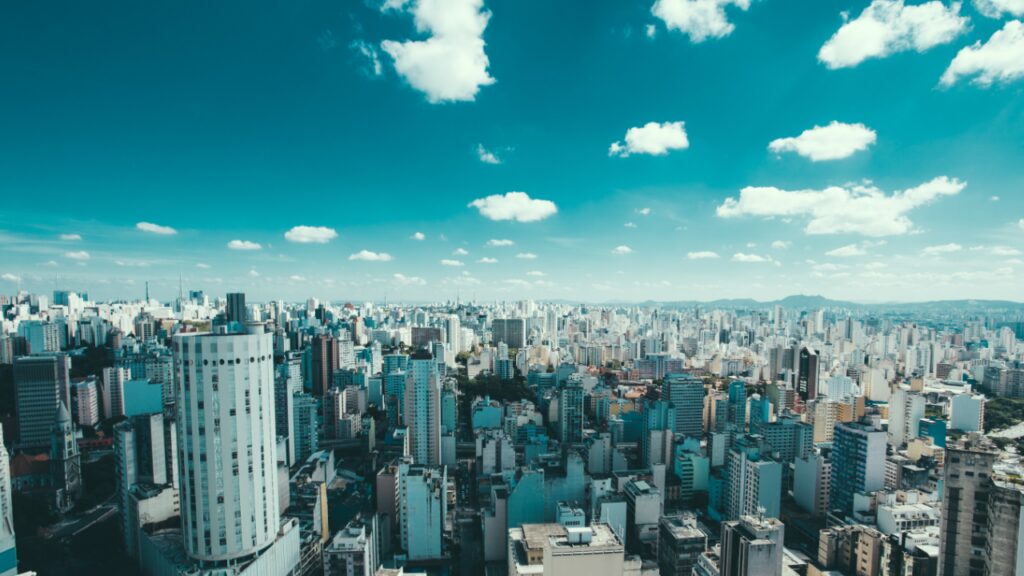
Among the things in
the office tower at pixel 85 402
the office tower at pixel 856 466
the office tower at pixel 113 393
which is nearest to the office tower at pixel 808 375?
the office tower at pixel 856 466

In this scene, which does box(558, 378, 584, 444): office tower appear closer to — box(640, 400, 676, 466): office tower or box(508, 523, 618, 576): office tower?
box(640, 400, 676, 466): office tower

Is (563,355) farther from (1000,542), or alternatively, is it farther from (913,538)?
(1000,542)

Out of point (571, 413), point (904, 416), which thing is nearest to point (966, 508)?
point (571, 413)

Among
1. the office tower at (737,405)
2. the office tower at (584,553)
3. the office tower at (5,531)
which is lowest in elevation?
the office tower at (737,405)

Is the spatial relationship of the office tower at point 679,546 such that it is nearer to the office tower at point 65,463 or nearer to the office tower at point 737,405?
the office tower at point 737,405

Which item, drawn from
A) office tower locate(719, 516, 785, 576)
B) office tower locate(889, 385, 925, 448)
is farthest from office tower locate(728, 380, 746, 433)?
office tower locate(719, 516, 785, 576)
